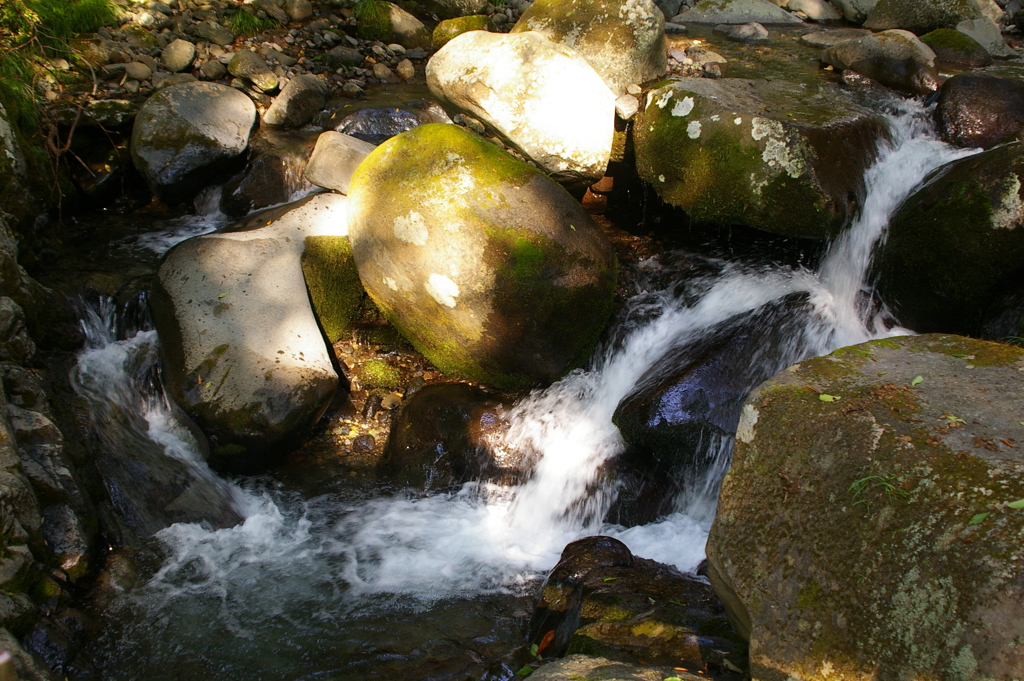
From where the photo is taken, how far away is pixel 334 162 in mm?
5125

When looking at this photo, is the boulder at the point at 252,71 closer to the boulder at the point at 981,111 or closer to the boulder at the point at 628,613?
the boulder at the point at 628,613

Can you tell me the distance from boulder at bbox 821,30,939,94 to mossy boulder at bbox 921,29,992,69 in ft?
2.20

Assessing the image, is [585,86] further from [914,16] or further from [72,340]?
[914,16]

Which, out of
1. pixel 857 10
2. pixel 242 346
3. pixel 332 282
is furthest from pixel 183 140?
pixel 857 10

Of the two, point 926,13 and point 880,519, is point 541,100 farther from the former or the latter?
point 926,13

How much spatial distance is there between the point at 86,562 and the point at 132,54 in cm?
557

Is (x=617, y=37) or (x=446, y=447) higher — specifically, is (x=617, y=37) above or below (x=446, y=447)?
above

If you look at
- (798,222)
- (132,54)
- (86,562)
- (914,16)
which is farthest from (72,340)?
(914,16)

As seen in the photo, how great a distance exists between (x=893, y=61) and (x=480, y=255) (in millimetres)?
4507

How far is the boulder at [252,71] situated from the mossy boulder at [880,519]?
20.6 feet

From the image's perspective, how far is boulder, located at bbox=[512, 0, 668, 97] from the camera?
574 cm

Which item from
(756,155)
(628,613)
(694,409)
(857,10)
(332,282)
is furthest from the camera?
(857,10)

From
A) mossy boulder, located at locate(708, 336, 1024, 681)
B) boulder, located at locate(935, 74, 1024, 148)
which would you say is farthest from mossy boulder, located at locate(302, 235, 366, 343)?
boulder, located at locate(935, 74, 1024, 148)

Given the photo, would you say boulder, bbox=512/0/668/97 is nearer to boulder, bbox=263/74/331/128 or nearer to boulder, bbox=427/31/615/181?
boulder, bbox=427/31/615/181
